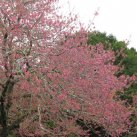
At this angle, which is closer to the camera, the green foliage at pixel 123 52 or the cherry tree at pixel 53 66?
the cherry tree at pixel 53 66

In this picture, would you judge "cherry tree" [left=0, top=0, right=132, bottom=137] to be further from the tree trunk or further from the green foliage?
the green foliage

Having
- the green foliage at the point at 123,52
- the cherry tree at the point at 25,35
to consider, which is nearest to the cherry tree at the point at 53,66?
the cherry tree at the point at 25,35

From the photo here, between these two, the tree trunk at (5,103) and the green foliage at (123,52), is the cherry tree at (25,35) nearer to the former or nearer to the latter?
the tree trunk at (5,103)

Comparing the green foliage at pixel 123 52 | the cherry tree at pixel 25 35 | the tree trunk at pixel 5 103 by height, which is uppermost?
the green foliage at pixel 123 52

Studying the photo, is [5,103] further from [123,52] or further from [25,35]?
[123,52]

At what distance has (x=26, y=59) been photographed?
15.2 metres

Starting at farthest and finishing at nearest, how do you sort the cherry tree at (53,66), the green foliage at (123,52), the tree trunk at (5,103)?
the green foliage at (123,52) → the tree trunk at (5,103) → the cherry tree at (53,66)

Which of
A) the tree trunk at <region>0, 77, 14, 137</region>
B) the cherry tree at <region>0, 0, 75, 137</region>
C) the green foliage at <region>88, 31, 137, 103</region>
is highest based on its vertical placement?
the green foliage at <region>88, 31, 137, 103</region>

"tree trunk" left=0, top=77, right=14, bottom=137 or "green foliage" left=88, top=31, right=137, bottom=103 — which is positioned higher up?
"green foliage" left=88, top=31, right=137, bottom=103

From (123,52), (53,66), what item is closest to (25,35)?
(53,66)

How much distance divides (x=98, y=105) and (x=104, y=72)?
3.89 feet

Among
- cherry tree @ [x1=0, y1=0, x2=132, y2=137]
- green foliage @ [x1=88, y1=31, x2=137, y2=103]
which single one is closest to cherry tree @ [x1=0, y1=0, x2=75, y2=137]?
cherry tree @ [x1=0, y1=0, x2=132, y2=137]

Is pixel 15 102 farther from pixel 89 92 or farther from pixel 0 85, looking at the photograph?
pixel 89 92

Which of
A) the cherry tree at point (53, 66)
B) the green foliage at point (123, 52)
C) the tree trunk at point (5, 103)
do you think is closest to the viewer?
the cherry tree at point (53, 66)
